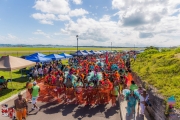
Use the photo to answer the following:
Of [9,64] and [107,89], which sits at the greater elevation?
[9,64]

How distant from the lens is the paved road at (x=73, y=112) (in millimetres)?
8922

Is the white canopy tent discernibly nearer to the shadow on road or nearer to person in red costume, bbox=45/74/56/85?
person in red costume, bbox=45/74/56/85

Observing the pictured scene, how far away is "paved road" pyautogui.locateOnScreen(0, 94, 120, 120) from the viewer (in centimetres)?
892

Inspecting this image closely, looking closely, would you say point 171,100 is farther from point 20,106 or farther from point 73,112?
point 20,106

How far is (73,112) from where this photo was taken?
963 centimetres

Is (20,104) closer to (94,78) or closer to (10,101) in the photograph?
(10,101)

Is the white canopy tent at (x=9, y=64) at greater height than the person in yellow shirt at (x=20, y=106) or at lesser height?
greater

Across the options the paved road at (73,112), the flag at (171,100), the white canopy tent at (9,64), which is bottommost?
the paved road at (73,112)

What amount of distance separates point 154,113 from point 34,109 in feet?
21.4

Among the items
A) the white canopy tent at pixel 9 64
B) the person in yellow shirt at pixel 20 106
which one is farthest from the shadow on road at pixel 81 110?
the white canopy tent at pixel 9 64

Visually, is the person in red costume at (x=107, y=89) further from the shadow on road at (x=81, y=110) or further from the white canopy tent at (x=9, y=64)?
the white canopy tent at (x=9, y=64)

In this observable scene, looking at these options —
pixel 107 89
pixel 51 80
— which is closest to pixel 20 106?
pixel 51 80

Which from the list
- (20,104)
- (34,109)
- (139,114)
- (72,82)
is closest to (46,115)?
(34,109)

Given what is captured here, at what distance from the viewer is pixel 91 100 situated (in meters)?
10.9
